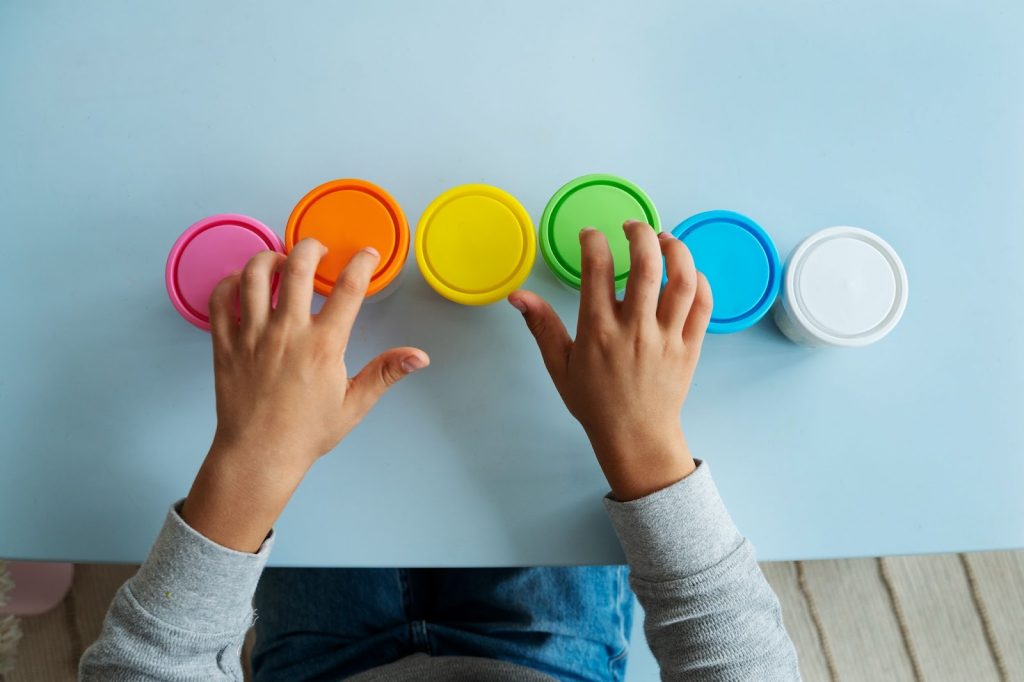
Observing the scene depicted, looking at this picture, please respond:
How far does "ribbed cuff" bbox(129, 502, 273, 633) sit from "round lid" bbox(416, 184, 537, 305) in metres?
0.25

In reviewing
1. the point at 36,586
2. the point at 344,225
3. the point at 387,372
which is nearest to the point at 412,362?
the point at 387,372

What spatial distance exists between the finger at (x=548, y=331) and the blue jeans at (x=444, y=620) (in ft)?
0.93

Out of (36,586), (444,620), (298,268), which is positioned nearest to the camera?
(298,268)

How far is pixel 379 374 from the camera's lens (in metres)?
0.54

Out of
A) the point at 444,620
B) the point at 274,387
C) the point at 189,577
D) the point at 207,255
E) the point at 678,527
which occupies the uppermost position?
the point at 207,255

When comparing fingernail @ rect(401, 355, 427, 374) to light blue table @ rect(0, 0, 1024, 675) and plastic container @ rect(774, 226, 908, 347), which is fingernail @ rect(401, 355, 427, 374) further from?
plastic container @ rect(774, 226, 908, 347)

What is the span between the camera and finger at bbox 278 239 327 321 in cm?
52

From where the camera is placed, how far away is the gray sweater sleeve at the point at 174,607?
52 cm

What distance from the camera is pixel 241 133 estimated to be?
61cm

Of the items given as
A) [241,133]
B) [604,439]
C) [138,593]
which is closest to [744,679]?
[604,439]

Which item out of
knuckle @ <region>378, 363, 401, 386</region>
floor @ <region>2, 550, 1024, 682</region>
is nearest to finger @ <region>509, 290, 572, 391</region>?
knuckle @ <region>378, 363, 401, 386</region>

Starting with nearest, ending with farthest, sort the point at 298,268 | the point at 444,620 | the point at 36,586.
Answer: the point at 298,268
the point at 444,620
the point at 36,586

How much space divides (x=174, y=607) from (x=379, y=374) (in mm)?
225

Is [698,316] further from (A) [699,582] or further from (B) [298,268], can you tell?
(B) [298,268]
